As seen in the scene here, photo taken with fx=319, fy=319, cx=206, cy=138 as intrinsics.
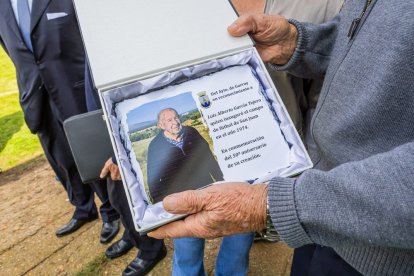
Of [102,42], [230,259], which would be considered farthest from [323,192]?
[230,259]

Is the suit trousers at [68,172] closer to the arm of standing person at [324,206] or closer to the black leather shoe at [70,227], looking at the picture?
the black leather shoe at [70,227]

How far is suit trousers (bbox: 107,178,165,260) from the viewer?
212 cm

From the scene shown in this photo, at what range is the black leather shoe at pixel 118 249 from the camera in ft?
8.41

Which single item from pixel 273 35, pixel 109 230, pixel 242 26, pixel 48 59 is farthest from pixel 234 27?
pixel 109 230

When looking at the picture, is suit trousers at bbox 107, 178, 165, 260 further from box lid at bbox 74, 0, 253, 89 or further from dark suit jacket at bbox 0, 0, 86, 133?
box lid at bbox 74, 0, 253, 89

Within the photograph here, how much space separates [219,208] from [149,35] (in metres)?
0.69

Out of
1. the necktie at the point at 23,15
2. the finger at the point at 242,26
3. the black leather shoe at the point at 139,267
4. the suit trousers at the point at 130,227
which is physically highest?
the necktie at the point at 23,15

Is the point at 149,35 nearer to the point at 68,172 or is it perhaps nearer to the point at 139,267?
the point at 139,267

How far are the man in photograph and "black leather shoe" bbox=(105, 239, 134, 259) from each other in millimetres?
1867

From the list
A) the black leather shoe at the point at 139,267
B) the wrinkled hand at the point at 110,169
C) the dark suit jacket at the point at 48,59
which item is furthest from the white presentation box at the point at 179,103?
the black leather shoe at the point at 139,267

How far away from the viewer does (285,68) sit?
1354 millimetres

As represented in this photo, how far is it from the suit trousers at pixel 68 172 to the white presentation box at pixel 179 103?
1.77 meters

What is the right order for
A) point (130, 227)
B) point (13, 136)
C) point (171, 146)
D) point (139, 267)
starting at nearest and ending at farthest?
1. point (171, 146)
2. point (130, 227)
3. point (139, 267)
4. point (13, 136)

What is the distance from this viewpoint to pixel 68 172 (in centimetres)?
290
